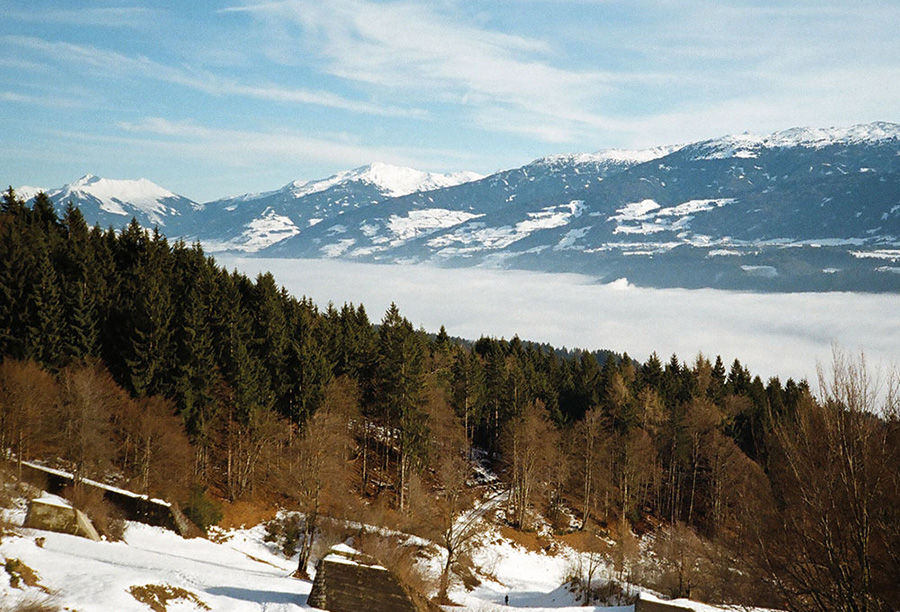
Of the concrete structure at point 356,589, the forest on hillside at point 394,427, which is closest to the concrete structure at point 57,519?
the forest on hillside at point 394,427

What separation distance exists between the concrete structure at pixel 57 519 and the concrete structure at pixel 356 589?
13.5 m

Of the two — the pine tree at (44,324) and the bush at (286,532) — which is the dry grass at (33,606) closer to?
the bush at (286,532)

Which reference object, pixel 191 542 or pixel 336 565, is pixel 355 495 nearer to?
pixel 191 542

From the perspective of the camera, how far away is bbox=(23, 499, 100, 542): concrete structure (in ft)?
89.7

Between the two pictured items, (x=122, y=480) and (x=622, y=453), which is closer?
(x=122, y=480)

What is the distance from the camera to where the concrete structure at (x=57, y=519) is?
27.3 meters

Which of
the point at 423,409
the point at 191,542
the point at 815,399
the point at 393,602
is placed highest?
the point at 815,399

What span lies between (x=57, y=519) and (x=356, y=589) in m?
15.9

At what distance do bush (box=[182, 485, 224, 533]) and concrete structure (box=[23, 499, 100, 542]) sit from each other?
387 inches

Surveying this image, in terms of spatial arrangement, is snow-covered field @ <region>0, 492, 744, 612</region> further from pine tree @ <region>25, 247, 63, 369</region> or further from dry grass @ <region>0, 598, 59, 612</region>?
pine tree @ <region>25, 247, 63, 369</region>

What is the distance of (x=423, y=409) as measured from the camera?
53.3 meters

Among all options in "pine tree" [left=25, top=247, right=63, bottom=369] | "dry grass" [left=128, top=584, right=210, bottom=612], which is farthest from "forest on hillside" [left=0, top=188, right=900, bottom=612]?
"dry grass" [left=128, top=584, right=210, bottom=612]

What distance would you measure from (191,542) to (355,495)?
17.0 meters

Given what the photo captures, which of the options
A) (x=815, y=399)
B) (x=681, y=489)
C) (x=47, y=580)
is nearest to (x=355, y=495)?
(x=47, y=580)
